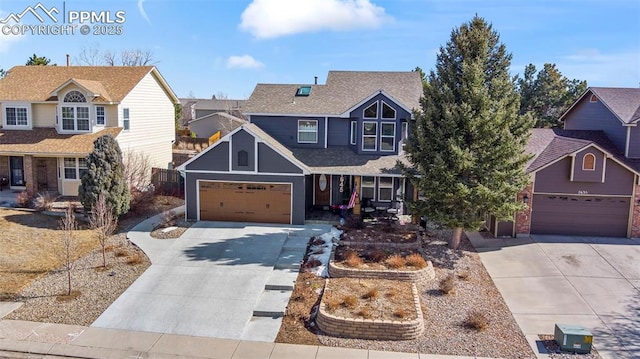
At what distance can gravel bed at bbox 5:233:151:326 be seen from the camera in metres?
14.2

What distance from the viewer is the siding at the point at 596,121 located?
2316 cm

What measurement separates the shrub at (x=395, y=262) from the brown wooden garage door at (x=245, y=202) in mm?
6726

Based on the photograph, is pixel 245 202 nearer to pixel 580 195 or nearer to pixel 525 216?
pixel 525 216

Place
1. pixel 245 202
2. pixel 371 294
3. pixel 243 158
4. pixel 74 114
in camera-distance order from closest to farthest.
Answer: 1. pixel 371 294
2. pixel 243 158
3. pixel 245 202
4. pixel 74 114

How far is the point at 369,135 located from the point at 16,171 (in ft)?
67.1

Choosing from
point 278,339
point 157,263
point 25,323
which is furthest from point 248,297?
point 25,323

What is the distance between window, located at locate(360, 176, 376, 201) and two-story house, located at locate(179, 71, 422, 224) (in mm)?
50

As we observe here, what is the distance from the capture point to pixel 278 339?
13.0 m

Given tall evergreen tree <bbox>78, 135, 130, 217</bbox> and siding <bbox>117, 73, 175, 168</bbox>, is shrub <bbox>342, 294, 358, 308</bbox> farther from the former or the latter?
siding <bbox>117, 73, 175, 168</bbox>

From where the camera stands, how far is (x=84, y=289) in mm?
15758

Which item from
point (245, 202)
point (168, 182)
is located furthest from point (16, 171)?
point (245, 202)

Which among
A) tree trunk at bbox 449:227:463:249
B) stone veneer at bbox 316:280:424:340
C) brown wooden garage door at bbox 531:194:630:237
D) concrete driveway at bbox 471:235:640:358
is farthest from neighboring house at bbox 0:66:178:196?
brown wooden garage door at bbox 531:194:630:237

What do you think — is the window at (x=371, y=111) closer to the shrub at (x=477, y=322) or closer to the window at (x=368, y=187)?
the window at (x=368, y=187)

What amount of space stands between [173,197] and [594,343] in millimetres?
22317
